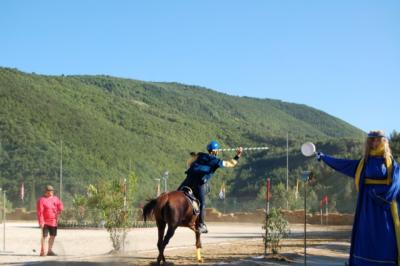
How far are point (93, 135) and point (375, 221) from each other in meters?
69.7

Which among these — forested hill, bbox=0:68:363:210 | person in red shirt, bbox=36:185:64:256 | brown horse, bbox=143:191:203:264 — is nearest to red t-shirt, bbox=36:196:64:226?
person in red shirt, bbox=36:185:64:256

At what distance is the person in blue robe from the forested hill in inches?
1998

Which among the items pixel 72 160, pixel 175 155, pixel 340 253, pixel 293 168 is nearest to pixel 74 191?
pixel 72 160

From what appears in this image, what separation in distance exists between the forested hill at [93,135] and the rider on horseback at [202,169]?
46439mm

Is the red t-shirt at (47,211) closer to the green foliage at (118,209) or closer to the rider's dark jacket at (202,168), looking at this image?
the green foliage at (118,209)

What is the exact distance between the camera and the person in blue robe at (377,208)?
8.11m

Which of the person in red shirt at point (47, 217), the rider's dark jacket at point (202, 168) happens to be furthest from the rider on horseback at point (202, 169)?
the person in red shirt at point (47, 217)

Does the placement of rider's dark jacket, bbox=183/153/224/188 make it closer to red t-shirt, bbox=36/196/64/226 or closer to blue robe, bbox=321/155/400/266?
blue robe, bbox=321/155/400/266

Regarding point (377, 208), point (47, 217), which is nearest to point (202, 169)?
point (377, 208)

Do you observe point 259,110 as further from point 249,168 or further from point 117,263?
point 117,263

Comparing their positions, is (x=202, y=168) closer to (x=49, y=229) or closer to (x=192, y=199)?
(x=192, y=199)

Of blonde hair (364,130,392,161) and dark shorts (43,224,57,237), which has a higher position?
blonde hair (364,130,392,161)

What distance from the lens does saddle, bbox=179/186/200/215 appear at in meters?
12.1

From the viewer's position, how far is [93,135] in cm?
7650
